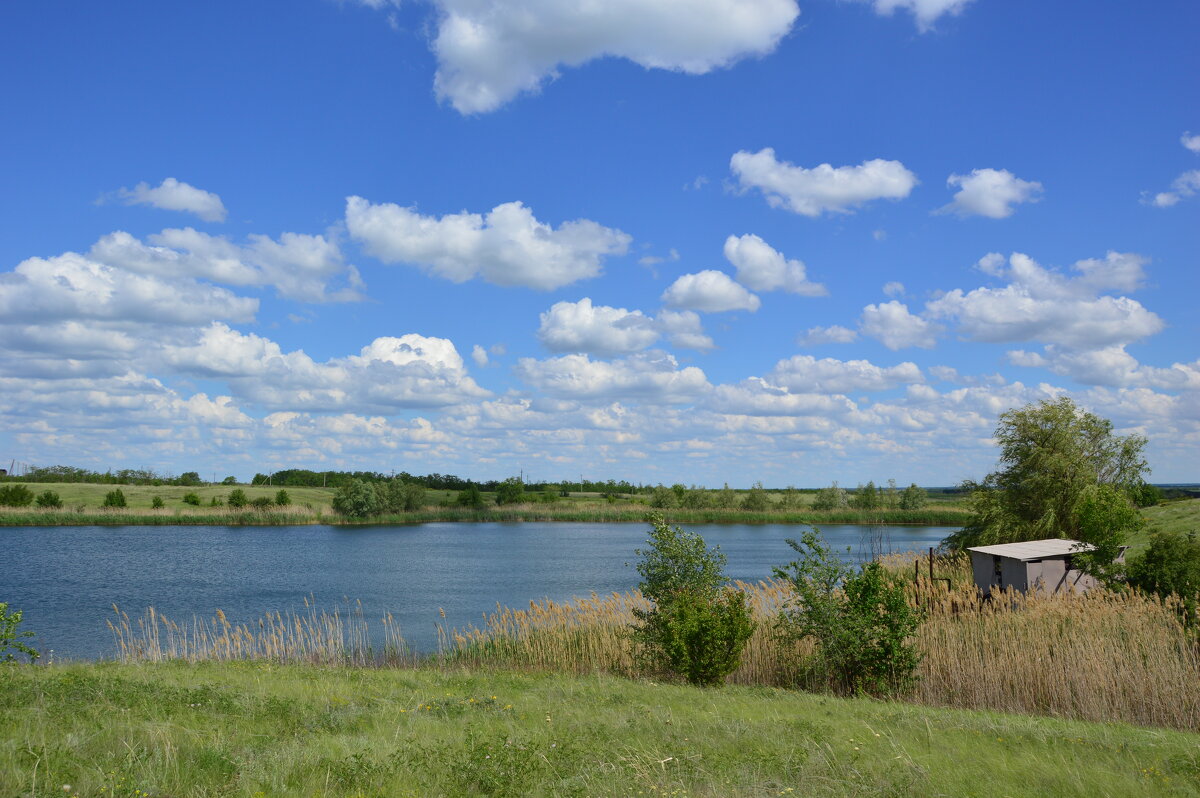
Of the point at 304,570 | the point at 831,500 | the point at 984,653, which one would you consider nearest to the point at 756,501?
the point at 831,500

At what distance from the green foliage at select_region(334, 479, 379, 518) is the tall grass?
69842 mm

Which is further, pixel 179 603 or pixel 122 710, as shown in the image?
pixel 179 603

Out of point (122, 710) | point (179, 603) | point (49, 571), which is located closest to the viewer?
point (122, 710)

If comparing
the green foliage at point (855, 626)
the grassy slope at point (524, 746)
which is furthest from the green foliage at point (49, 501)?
the green foliage at point (855, 626)

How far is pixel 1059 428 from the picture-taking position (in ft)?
108

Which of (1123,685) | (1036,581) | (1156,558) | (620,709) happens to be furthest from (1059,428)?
(620,709)

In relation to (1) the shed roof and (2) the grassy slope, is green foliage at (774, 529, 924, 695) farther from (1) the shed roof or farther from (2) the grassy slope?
(1) the shed roof

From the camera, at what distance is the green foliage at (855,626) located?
13.4 metres

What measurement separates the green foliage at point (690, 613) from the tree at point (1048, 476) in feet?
69.9

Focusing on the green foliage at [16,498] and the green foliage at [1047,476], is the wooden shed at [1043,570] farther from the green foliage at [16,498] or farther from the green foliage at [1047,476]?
the green foliage at [16,498]

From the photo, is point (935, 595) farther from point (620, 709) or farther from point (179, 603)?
point (179, 603)

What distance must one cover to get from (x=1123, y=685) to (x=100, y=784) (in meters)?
14.0

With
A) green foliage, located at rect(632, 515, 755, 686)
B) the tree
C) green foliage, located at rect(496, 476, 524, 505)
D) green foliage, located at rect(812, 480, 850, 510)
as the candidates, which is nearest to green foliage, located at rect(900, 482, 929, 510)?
green foliage, located at rect(812, 480, 850, 510)

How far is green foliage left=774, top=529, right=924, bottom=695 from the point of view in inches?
527
